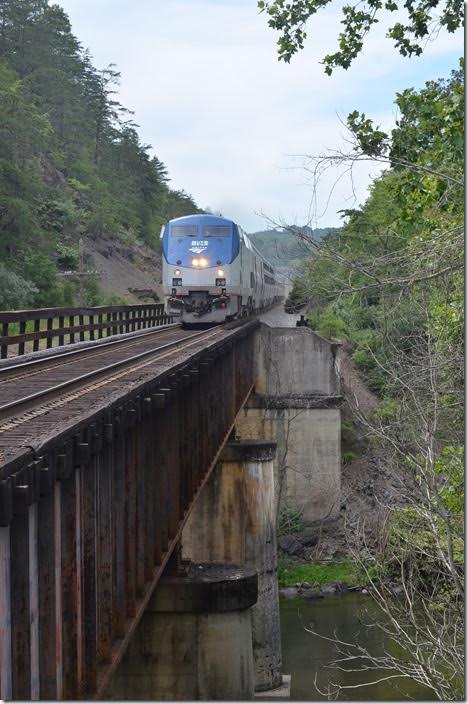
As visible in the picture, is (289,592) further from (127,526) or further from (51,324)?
(127,526)

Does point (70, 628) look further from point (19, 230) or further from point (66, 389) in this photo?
point (19, 230)

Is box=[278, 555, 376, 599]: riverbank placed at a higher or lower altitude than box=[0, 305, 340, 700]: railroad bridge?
lower

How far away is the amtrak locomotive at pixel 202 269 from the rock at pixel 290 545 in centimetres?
885

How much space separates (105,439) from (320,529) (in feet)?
96.0

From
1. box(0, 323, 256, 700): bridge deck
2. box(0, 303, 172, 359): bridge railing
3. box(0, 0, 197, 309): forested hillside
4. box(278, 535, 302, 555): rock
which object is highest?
box(0, 0, 197, 309): forested hillside

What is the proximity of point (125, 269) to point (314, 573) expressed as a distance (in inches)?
1801

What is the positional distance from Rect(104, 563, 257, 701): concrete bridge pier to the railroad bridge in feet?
0.07

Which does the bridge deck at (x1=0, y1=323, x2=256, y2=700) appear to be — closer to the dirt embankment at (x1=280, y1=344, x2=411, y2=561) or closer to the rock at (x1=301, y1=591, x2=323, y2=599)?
the rock at (x1=301, y1=591, x2=323, y2=599)

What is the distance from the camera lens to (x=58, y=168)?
262 feet

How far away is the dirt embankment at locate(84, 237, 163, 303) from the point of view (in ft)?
227

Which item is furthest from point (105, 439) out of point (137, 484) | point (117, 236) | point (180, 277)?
point (117, 236)

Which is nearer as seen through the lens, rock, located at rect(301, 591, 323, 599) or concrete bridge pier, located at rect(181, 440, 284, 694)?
concrete bridge pier, located at rect(181, 440, 284, 694)

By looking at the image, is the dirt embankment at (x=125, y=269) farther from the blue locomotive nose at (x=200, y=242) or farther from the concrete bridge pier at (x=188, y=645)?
the concrete bridge pier at (x=188, y=645)

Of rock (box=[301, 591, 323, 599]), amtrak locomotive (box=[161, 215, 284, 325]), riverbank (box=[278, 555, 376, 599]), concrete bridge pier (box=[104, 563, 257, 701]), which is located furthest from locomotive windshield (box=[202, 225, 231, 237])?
concrete bridge pier (box=[104, 563, 257, 701])
